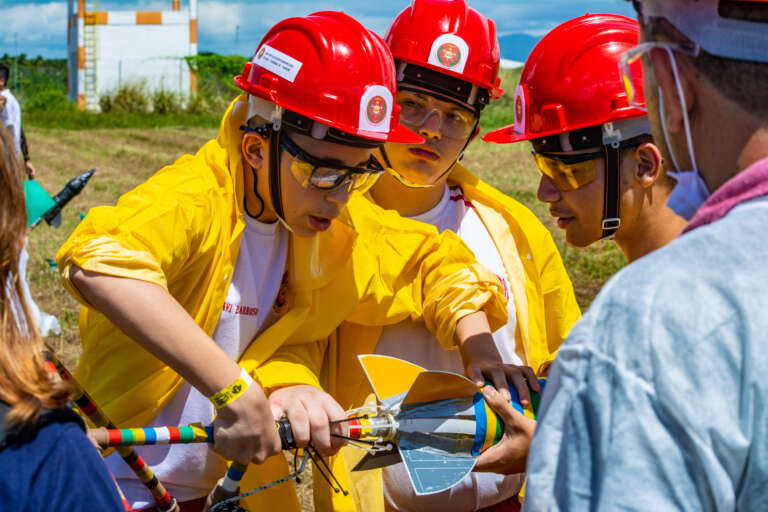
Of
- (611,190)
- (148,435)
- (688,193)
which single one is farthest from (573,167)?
(148,435)

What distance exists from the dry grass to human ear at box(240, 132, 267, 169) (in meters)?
2.73

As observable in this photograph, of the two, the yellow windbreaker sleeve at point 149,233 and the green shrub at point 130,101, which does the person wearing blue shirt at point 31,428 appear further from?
the green shrub at point 130,101

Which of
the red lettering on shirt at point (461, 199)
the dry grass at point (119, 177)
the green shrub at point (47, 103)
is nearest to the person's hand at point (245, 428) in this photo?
the red lettering on shirt at point (461, 199)

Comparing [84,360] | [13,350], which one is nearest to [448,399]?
[84,360]

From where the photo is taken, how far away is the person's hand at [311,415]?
2.28m

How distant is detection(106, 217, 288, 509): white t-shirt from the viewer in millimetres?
2568

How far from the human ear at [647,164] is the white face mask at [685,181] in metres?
1.27

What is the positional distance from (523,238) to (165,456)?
4.66 ft

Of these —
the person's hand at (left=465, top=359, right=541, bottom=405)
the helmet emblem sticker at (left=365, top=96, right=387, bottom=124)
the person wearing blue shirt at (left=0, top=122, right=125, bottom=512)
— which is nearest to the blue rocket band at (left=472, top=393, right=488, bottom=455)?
the person's hand at (left=465, top=359, right=541, bottom=405)

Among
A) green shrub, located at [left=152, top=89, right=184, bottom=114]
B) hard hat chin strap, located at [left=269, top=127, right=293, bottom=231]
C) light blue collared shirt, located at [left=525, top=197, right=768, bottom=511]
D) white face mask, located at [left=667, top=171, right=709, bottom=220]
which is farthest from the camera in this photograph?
green shrub, located at [left=152, top=89, right=184, bottom=114]

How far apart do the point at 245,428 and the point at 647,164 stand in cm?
141

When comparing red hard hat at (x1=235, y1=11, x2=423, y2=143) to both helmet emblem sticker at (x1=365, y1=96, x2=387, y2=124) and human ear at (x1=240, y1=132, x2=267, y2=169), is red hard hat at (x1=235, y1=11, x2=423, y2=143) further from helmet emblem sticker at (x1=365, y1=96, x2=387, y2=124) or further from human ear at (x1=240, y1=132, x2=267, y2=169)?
human ear at (x1=240, y1=132, x2=267, y2=169)

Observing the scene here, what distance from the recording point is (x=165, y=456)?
2604mm

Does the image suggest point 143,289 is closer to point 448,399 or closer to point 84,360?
point 84,360
